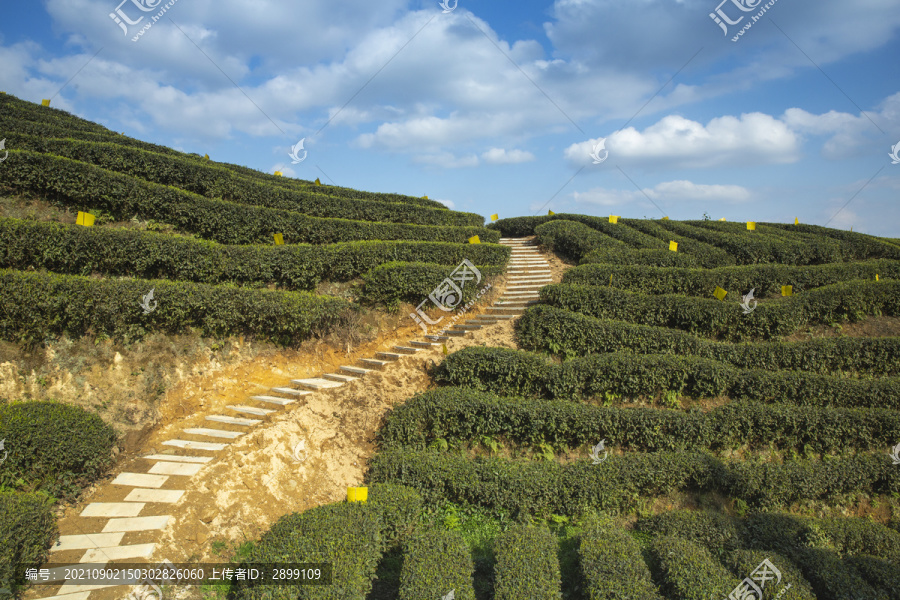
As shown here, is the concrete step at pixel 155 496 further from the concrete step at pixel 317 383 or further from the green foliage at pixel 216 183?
the green foliage at pixel 216 183

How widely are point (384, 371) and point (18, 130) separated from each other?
1252 centimetres

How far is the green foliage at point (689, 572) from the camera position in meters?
5.82

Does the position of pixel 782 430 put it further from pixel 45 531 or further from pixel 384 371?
pixel 45 531

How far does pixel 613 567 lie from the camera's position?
6062 mm

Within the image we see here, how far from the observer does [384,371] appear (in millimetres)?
10500

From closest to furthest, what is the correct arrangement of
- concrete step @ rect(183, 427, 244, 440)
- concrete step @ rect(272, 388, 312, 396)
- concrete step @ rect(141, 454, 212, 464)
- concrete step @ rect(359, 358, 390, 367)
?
1. concrete step @ rect(141, 454, 212, 464)
2. concrete step @ rect(183, 427, 244, 440)
3. concrete step @ rect(272, 388, 312, 396)
4. concrete step @ rect(359, 358, 390, 367)

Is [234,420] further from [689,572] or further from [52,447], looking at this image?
[689,572]

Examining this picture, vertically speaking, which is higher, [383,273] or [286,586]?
[383,273]

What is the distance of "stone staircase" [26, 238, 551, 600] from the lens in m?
6.06

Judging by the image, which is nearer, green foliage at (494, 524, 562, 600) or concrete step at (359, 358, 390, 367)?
green foliage at (494, 524, 562, 600)

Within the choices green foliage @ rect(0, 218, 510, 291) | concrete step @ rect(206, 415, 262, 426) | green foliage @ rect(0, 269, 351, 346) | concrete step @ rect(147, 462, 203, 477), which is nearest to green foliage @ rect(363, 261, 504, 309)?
green foliage @ rect(0, 218, 510, 291)

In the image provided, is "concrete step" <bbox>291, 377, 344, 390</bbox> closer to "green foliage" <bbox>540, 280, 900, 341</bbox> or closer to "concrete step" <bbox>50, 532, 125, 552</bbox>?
"concrete step" <bbox>50, 532, 125, 552</bbox>

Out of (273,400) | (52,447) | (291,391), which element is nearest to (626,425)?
(291,391)

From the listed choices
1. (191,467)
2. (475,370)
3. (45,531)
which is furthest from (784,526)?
(45,531)
